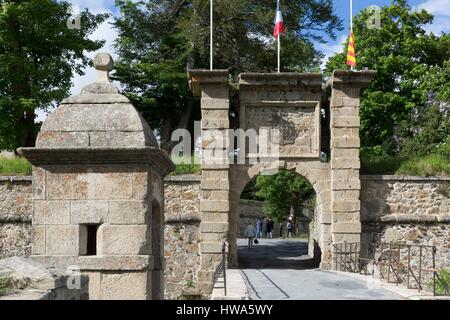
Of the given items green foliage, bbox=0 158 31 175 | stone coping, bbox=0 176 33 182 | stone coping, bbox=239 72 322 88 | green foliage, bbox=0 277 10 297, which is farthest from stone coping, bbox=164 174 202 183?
green foliage, bbox=0 277 10 297

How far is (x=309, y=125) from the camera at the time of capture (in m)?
17.8

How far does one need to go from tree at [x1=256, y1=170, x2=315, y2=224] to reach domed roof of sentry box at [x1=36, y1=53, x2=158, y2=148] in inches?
1055

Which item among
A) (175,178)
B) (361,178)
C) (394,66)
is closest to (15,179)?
(175,178)

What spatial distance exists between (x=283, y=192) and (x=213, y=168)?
17490mm

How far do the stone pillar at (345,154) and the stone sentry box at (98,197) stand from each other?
11742mm

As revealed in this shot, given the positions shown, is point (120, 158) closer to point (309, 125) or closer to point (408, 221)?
point (309, 125)

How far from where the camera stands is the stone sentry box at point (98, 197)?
5855 mm

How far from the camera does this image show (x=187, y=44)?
91.1 feet

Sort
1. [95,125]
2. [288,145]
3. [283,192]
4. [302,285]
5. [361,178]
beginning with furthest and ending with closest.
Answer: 1. [283,192]
2. [361,178]
3. [288,145]
4. [302,285]
5. [95,125]

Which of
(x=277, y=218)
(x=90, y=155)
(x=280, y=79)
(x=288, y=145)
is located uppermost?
(x=280, y=79)

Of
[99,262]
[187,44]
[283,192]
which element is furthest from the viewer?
[283,192]

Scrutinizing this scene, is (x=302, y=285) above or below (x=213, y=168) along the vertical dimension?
below

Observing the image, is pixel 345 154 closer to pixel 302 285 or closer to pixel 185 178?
pixel 185 178
